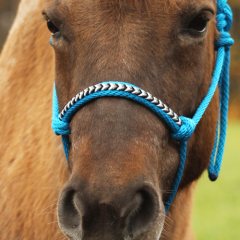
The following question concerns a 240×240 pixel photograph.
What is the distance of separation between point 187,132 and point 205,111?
0.42m

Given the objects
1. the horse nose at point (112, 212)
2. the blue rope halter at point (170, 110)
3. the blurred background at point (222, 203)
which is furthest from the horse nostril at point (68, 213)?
the blurred background at point (222, 203)

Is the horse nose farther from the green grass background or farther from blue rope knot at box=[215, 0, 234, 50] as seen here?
the green grass background

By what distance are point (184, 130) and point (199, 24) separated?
58cm

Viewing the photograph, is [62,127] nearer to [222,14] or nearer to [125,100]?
[125,100]

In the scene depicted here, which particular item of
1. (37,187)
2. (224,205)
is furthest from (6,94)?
(224,205)

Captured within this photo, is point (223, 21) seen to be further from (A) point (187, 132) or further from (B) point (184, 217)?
(B) point (184, 217)

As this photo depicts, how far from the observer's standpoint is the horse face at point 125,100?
160 cm

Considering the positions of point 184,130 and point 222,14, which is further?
point 222,14

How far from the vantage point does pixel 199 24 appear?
6.73 feet

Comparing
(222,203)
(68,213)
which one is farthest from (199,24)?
(222,203)

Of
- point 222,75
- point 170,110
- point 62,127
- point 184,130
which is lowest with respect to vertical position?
point 222,75

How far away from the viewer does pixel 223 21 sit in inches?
97.2

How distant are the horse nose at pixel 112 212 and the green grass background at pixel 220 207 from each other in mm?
2904

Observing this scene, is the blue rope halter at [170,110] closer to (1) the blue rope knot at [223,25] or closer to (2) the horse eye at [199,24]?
(1) the blue rope knot at [223,25]
